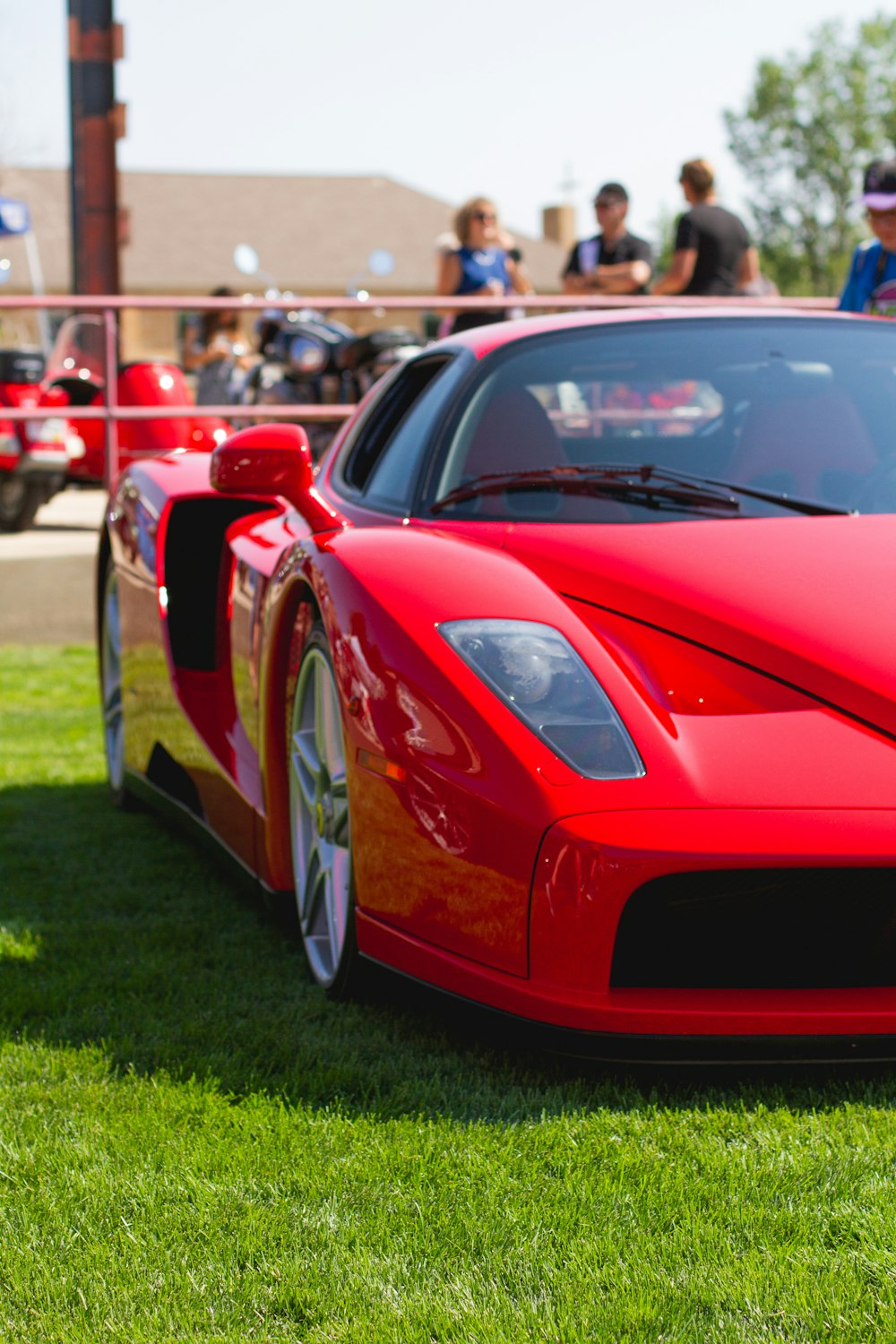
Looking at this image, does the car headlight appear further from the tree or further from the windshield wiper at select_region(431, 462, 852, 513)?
the tree

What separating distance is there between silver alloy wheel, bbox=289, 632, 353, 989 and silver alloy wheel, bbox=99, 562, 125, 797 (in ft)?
5.86

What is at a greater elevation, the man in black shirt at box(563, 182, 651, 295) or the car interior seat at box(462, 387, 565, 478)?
the man in black shirt at box(563, 182, 651, 295)

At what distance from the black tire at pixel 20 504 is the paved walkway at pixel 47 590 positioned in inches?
96.0

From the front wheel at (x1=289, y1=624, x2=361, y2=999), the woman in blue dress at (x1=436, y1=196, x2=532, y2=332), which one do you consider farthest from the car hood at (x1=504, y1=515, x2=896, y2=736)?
the woman in blue dress at (x1=436, y1=196, x2=532, y2=332)

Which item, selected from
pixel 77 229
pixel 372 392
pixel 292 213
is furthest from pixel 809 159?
pixel 372 392

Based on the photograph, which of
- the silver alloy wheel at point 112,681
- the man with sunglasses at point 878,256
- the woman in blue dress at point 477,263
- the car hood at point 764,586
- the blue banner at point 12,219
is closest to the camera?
the car hood at point 764,586

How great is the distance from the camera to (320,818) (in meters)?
3.42

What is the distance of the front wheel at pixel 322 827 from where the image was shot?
Result: 3221mm

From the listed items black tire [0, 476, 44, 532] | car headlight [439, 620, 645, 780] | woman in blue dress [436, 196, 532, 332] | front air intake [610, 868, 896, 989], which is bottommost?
black tire [0, 476, 44, 532]

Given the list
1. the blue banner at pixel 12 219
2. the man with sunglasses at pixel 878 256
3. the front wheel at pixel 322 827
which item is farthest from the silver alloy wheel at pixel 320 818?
the blue banner at pixel 12 219

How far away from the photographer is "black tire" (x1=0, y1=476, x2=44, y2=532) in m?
12.6

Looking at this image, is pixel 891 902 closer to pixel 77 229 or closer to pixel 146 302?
pixel 146 302

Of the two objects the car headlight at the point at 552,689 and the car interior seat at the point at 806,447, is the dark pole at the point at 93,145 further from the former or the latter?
the car headlight at the point at 552,689

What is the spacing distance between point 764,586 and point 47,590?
6.78m
